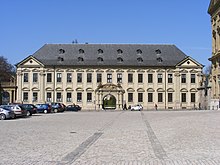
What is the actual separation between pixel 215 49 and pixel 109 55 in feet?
84.0

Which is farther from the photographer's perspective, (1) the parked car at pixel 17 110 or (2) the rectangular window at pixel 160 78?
(2) the rectangular window at pixel 160 78

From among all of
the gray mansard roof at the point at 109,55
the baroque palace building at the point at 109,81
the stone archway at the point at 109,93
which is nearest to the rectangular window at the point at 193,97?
the baroque palace building at the point at 109,81

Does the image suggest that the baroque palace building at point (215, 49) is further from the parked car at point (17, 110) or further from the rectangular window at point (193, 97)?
the parked car at point (17, 110)

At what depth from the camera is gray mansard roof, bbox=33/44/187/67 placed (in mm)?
79750

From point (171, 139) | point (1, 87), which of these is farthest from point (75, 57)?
point (171, 139)

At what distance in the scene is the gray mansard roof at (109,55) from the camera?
79.8 metres

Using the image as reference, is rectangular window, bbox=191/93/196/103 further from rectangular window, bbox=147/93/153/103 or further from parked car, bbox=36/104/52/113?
parked car, bbox=36/104/52/113

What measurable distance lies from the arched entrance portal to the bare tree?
25.6 metres

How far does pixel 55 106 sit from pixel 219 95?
955 inches

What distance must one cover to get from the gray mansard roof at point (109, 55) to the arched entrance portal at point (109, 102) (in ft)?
22.0

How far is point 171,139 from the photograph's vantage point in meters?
16.2

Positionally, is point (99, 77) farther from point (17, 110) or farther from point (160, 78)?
point (17, 110)

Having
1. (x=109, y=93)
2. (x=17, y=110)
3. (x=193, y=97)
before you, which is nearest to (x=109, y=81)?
(x=109, y=93)

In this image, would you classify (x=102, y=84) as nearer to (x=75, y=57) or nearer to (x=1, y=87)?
Answer: (x=75, y=57)
